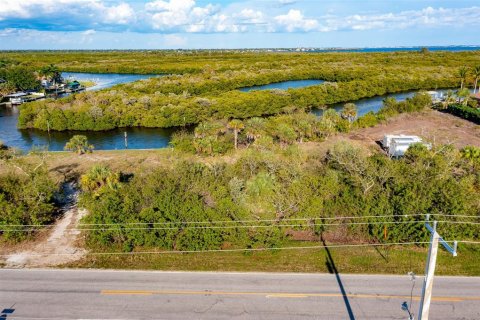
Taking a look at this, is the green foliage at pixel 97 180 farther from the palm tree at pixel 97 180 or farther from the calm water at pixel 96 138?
the calm water at pixel 96 138

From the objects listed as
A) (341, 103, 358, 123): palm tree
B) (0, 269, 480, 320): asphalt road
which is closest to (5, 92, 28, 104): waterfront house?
(341, 103, 358, 123): palm tree

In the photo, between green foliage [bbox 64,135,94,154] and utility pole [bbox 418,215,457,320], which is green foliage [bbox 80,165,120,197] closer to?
green foliage [bbox 64,135,94,154]

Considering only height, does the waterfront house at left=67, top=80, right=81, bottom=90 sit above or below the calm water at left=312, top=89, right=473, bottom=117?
above

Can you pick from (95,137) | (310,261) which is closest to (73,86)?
(95,137)

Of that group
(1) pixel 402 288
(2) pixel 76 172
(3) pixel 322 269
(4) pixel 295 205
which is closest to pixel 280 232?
(4) pixel 295 205

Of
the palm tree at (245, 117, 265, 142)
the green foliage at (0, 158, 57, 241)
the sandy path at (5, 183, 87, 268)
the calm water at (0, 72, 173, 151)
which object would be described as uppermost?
the palm tree at (245, 117, 265, 142)

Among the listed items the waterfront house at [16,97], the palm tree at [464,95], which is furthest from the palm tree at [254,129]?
the waterfront house at [16,97]

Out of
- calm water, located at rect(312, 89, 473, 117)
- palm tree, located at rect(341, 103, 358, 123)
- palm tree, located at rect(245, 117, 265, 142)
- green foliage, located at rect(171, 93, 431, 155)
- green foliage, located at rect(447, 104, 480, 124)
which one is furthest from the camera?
calm water, located at rect(312, 89, 473, 117)

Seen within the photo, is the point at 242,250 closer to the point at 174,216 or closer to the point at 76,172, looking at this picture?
the point at 174,216
